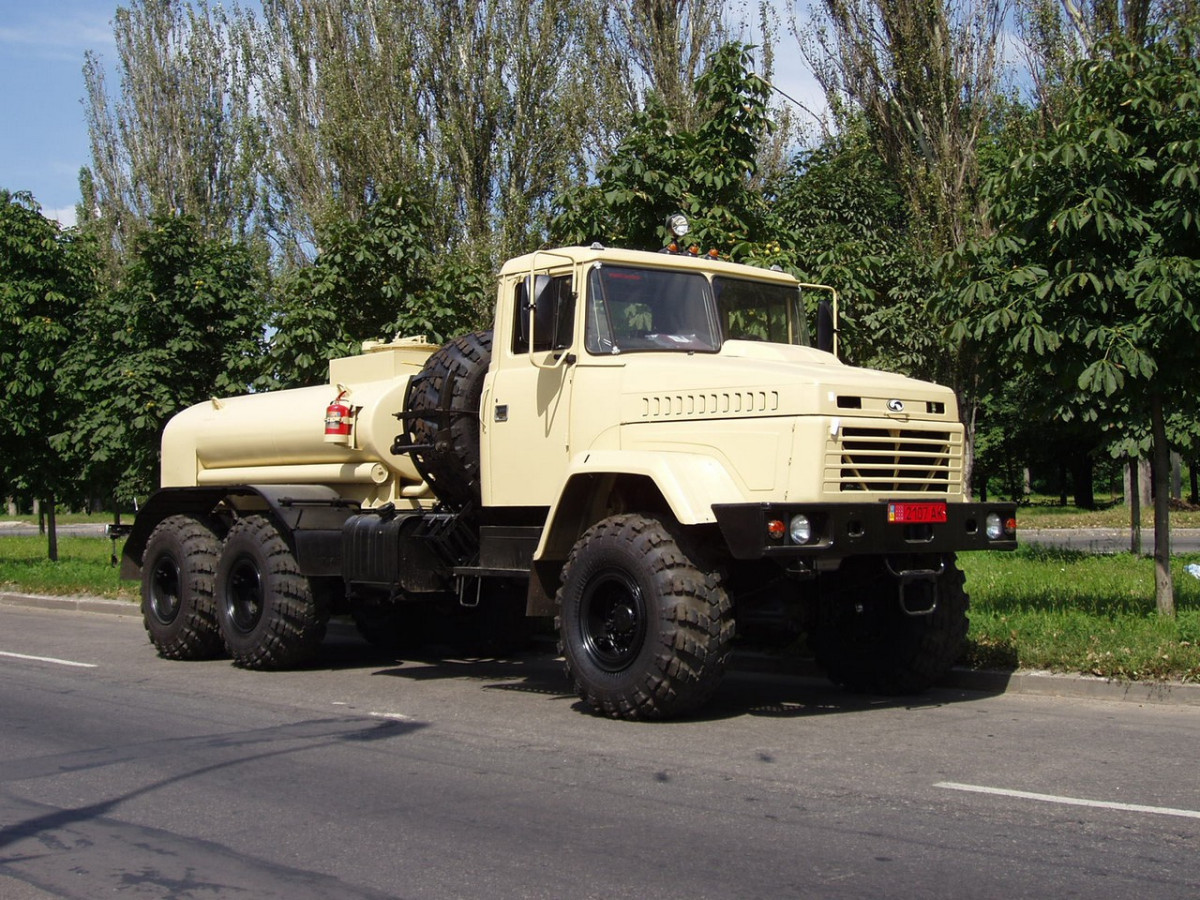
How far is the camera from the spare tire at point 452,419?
1077cm

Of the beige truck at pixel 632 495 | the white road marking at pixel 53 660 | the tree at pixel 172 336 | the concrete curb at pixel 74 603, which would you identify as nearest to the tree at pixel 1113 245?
the beige truck at pixel 632 495

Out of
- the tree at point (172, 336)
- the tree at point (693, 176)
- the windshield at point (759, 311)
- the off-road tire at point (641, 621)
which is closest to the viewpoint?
the off-road tire at point (641, 621)

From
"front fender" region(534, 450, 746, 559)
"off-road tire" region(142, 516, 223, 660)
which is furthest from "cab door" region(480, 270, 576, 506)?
"off-road tire" region(142, 516, 223, 660)

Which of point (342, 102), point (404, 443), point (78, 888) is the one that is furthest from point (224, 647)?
point (342, 102)

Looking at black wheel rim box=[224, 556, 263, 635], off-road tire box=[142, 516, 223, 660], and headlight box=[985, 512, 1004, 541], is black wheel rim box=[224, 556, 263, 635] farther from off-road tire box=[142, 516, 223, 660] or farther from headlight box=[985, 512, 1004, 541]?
headlight box=[985, 512, 1004, 541]

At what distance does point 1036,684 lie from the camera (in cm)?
987

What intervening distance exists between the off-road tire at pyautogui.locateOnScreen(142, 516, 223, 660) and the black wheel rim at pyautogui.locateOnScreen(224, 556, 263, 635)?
1.17ft

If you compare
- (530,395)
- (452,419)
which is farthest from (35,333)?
(530,395)

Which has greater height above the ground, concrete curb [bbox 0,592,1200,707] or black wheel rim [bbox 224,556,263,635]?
black wheel rim [bbox 224,556,263,635]

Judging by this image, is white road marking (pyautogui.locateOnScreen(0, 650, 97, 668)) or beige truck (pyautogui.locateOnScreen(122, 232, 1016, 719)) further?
white road marking (pyautogui.locateOnScreen(0, 650, 97, 668))

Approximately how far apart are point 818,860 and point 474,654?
805cm

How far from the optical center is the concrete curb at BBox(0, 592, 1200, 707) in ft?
30.6

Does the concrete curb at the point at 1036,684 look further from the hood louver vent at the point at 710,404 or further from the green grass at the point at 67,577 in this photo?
the green grass at the point at 67,577

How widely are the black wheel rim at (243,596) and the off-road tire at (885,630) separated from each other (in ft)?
17.0
